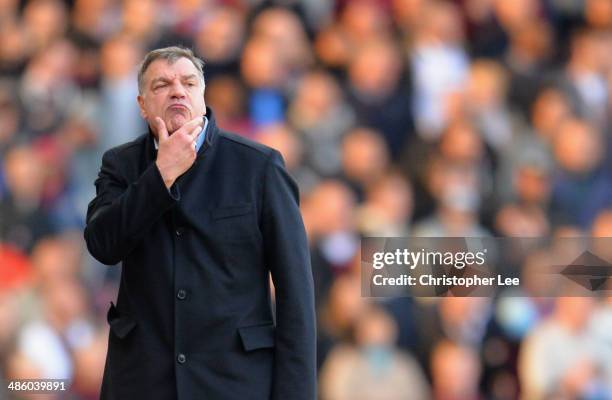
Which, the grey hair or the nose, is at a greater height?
the grey hair

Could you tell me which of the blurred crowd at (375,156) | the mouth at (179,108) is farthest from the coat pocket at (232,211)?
the blurred crowd at (375,156)

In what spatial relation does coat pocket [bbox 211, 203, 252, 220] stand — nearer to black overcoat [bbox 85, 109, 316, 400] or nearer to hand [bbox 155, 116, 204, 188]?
black overcoat [bbox 85, 109, 316, 400]

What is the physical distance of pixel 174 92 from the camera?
2527mm

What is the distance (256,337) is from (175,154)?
472 mm

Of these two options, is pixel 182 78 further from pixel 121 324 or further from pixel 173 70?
pixel 121 324

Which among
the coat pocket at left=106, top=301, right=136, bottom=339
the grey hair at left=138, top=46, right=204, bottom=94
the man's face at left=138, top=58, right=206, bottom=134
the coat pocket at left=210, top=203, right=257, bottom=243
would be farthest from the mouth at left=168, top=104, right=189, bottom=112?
the coat pocket at left=106, top=301, right=136, bottom=339

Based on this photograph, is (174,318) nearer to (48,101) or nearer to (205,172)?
(205,172)

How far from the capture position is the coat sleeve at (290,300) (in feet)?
8.12

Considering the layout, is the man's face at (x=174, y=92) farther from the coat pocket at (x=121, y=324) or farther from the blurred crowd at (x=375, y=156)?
the blurred crowd at (x=375, y=156)

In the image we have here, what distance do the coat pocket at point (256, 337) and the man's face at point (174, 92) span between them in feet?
1.68

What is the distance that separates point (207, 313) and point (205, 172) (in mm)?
353

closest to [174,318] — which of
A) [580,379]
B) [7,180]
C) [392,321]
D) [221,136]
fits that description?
[221,136]

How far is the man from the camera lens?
2461mm

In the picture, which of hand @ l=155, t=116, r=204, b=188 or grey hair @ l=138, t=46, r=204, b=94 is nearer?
hand @ l=155, t=116, r=204, b=188
